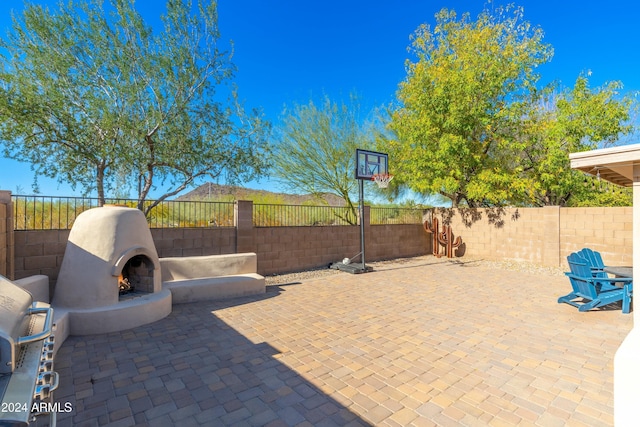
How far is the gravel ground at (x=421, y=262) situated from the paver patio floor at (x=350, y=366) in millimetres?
2513

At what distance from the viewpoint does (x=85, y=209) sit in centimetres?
638

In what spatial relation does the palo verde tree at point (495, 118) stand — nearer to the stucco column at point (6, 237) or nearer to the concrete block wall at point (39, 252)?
the concrete block wall at point (39, 252)

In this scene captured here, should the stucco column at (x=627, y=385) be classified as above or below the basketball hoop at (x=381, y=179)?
below

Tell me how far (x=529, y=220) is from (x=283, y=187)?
9.86m

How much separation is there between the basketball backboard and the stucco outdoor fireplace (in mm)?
6139

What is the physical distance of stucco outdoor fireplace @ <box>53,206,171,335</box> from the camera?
4.31m

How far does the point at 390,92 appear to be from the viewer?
14461mm

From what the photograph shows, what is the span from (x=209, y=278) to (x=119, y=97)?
18.3 feet

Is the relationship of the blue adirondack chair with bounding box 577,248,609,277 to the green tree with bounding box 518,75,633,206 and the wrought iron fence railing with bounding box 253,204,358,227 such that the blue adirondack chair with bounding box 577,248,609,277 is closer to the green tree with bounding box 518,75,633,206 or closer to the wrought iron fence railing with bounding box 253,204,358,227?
the green tree with bounding box 518,75,633,206

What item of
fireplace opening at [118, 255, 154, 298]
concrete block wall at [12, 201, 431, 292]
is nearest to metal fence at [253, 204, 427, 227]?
concrete block wall at [12, 201, 431, 292]

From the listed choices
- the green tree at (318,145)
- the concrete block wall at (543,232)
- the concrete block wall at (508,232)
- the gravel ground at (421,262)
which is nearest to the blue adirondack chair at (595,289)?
the gravel ground at (421,262)

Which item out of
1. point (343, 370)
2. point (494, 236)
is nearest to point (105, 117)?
point (343, 370)

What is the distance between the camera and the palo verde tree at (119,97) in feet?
23.0

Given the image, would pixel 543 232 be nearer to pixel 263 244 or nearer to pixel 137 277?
pixel 263 244
